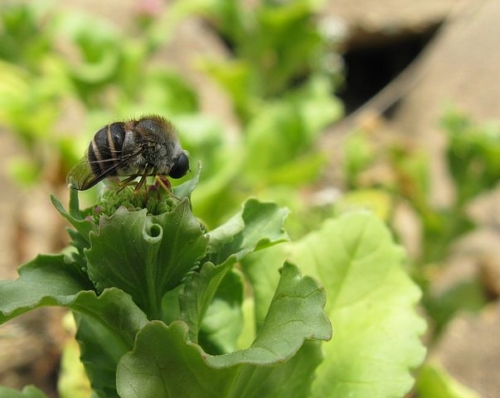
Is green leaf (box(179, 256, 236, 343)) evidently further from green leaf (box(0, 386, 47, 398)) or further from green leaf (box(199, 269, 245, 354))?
green leaf (box(0, 386, 47, 398))

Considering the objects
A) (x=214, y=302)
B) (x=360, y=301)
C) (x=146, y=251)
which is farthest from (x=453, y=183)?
(x=146, y=251)

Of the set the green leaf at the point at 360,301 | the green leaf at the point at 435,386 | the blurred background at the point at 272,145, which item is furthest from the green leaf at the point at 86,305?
the green leaf at the point at 435,386

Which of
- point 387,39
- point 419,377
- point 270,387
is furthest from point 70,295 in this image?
point 387,39

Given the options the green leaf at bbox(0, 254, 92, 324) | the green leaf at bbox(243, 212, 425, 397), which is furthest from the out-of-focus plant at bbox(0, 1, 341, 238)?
the green leaf at bbox(0, 254, 92, 324)

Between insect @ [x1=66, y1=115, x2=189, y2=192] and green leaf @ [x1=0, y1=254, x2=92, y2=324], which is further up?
insect @ [x1=66, y1=115, x2=189, y2=192]

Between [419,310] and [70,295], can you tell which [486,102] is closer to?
[419,310]

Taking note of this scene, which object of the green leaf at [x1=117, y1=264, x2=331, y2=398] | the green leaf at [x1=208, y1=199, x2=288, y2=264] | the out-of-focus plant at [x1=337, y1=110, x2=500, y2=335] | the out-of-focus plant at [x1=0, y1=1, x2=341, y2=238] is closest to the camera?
the green leaf at [x1=117, y1=264, x2=331, y2=398]

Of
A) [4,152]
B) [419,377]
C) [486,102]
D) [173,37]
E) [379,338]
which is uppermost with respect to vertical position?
[173,37]
